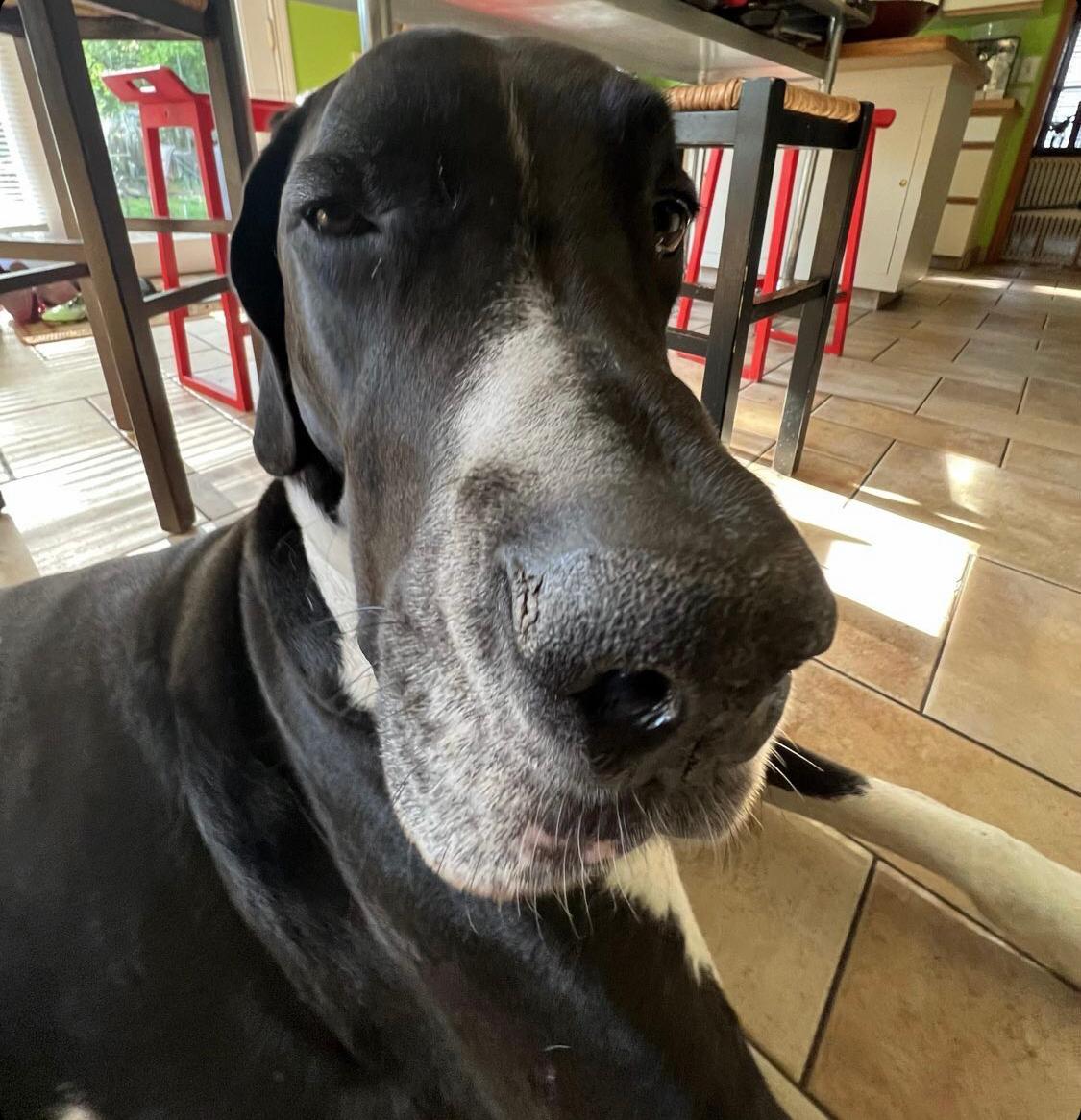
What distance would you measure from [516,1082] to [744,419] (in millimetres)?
2446

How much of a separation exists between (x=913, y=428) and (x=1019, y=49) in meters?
6.61

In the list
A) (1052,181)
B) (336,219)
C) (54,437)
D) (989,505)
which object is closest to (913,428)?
(989,505)

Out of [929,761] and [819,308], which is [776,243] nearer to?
[819,308]

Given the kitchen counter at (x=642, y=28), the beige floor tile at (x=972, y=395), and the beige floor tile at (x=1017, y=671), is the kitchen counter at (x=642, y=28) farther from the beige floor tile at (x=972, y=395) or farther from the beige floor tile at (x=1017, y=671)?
the beige floor tile at (x=1017, y=671)

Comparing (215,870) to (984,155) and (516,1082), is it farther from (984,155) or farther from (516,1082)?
(984,155)

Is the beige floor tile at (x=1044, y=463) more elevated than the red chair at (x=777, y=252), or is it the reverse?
the red chair at (x=777, y=252)

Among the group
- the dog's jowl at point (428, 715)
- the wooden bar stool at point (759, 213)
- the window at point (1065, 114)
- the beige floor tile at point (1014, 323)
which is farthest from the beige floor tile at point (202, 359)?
the window at point (1065, 114)

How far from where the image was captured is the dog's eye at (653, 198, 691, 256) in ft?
2.72

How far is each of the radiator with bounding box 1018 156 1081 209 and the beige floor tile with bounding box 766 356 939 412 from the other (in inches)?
228

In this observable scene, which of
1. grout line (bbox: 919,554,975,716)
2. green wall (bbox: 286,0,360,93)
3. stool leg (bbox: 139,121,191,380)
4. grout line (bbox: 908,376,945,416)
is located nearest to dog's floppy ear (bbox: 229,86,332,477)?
grout line (bbox: 919,554,975,716)

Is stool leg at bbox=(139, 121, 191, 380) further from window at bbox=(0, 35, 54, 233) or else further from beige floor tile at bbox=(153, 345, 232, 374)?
window at bbox=(0, 35, 54, 233)

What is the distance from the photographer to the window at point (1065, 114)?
24.3 ft

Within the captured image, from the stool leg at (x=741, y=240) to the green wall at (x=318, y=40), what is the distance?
3.49m

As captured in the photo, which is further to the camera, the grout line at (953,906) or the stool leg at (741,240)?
the stool leg at (741,240)
